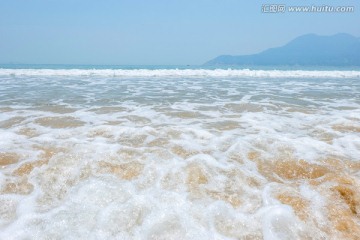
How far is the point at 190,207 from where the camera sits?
2484 millimetres

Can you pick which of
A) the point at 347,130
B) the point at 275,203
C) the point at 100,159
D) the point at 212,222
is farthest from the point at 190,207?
the point at 347,130

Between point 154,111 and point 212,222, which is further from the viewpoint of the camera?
point 154,111

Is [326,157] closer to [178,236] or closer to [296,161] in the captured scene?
[296,161]

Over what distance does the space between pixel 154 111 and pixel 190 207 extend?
11.8 feet

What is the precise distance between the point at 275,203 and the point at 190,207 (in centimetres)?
78

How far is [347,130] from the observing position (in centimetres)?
446

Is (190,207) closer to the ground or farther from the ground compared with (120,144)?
closer to the ground

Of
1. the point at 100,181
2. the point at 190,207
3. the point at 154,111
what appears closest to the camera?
the point at 190,207

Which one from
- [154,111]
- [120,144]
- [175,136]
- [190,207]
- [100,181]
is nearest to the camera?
[190,207]

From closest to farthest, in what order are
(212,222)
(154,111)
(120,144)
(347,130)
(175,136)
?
(212,222)
(120,144)
(175,136)
(347,130)
(154,111)

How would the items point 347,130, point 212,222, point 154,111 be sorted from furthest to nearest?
point 154,111 < point 347,130 < point 212,222

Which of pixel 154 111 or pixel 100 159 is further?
pixel 154 111

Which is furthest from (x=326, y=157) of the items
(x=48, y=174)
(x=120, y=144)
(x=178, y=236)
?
(x=48, y=174)

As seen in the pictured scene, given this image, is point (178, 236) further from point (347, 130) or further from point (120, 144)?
point (347, 130)
